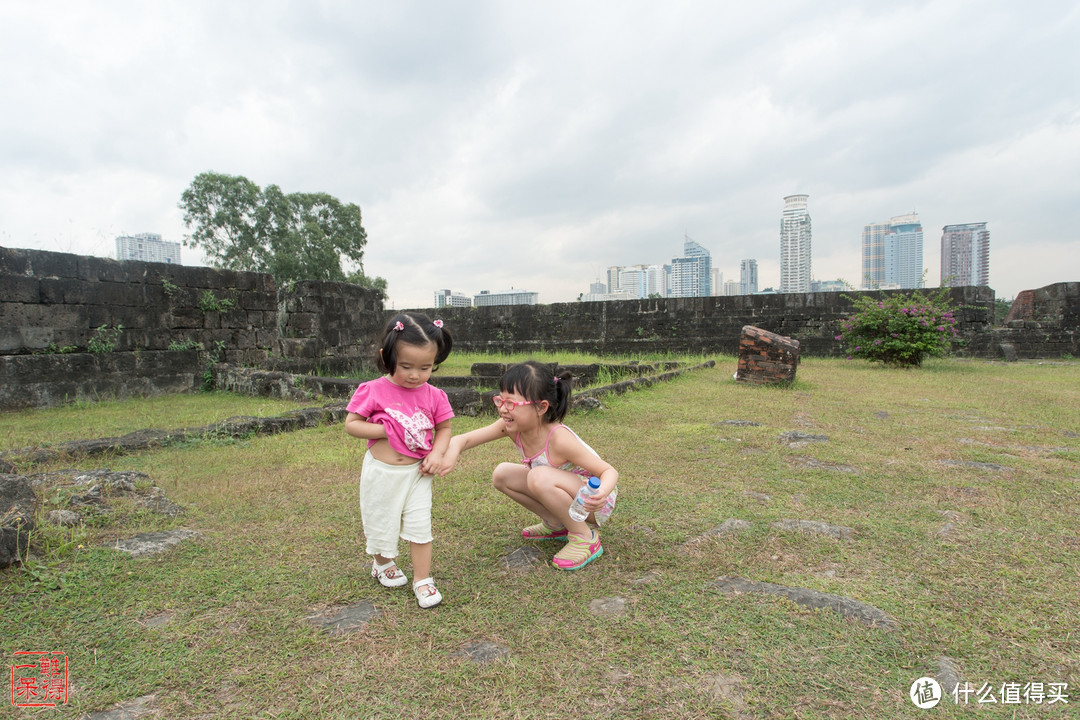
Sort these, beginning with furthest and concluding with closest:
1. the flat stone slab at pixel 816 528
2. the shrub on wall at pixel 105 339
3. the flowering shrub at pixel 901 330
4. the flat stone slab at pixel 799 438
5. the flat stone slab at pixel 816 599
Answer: the flowering shrub at pixel 901 330
the shrub on wall at pixel 105 339
the flat stone slab at pixel 799 438
the flat stone slab at pixel 816 528
the flat stone slab at pixel 816 599

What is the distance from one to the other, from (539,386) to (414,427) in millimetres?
539

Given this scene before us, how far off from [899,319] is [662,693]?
11432 mm

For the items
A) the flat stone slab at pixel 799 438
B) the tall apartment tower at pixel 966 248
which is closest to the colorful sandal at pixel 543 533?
the flat stone slab at pixel 799 438

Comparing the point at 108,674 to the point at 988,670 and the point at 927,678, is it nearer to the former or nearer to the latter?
the point at 927,678

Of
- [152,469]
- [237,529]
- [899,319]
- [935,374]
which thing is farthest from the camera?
[899,319]

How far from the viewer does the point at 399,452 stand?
2117 mm

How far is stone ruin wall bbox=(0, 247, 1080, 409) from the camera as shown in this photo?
7180mm

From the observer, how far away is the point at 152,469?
154 inches

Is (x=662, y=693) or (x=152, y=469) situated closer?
(x=662, y=693)

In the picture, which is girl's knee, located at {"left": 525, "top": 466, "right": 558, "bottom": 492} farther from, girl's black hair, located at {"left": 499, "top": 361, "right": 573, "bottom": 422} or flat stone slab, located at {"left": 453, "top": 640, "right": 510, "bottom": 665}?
flat stone slab, located at {"left": 453, "top": 640, "right": 510, "bottom": 665}

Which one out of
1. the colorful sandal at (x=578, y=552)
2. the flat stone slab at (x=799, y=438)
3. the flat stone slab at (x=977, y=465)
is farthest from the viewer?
the flat stone slab at (x=799, y=438)

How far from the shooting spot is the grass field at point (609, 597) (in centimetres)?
152

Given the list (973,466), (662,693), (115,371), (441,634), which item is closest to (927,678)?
(662,693)

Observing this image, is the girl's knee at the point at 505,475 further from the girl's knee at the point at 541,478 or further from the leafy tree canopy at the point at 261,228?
the leafy tree canopy at the point at 261,228
